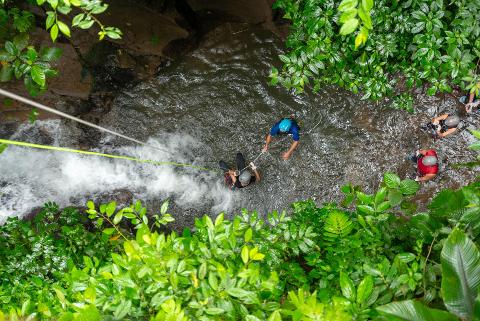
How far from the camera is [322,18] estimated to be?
3193 millimetres

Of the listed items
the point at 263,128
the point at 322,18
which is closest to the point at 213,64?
the point at 263,128

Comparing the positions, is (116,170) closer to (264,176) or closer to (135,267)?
(264,176)

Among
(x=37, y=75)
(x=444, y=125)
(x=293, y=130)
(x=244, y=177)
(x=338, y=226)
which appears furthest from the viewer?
(x=244, y=177)

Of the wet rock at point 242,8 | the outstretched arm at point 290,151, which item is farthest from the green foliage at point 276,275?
the wet rock at point 242,8

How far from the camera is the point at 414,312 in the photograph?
1.65 m

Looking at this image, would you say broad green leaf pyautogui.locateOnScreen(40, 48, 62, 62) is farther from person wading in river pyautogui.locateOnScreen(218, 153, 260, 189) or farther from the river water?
person wading in river pyautogui.locateOnScreen(218, 153, 260, 189)

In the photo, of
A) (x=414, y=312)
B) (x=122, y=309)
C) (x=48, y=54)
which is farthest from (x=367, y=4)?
(x=48, y=54)

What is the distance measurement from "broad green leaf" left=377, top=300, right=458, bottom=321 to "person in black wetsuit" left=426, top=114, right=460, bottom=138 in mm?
3987

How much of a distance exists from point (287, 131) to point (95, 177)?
11.4 feet

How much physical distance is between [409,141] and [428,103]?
2.08 ft

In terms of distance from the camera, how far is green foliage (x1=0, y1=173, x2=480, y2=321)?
1.72 m

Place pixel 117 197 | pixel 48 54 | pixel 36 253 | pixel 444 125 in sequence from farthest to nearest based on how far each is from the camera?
1. pixel 117 197
2. pixel 444 125
3. pixel 36 253
4. pixel 48 54

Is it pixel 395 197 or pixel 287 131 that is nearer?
pixel 395 197

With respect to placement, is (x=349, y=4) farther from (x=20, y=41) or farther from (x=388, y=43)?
(x=20, y=41)
